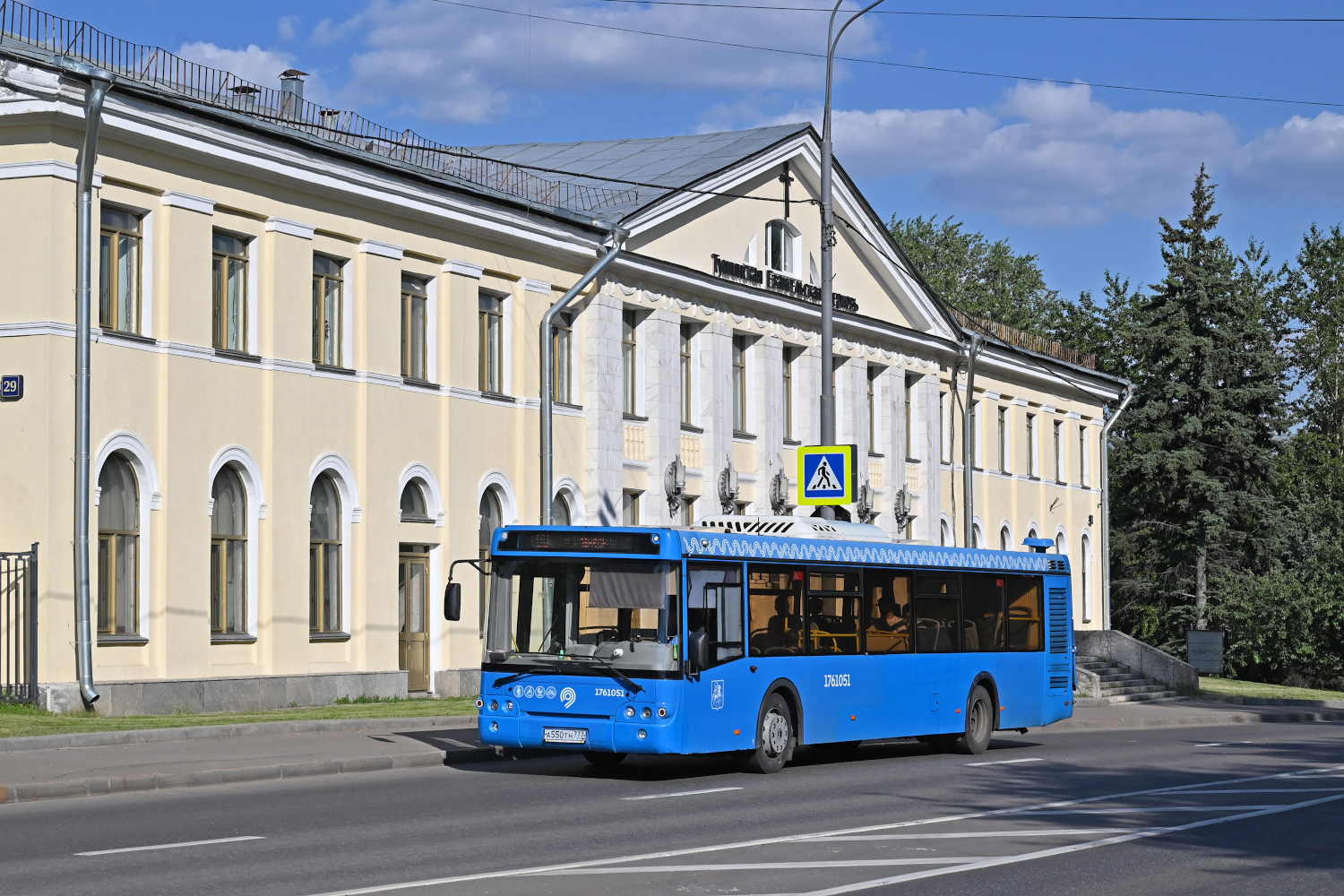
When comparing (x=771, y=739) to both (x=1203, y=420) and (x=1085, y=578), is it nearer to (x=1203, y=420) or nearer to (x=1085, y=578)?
(x=1085, y=578)

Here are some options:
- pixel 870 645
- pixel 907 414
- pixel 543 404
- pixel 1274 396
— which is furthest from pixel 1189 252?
pixel 870 645

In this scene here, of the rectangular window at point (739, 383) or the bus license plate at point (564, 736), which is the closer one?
the bus license plate at point (564, 736)

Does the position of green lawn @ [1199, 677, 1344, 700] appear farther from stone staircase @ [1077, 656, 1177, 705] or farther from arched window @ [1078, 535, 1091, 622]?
arched window @ [1078, 535, 1091, 622]

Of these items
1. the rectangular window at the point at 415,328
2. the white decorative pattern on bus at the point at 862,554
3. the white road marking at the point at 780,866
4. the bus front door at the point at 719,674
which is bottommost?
the white road marking at the point at 780,866

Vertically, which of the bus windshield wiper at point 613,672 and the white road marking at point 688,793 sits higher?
the bus windshield wiper at point 613,672

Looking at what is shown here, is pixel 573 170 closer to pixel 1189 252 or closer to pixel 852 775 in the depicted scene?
pixel 852 775

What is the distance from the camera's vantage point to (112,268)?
80.6ft

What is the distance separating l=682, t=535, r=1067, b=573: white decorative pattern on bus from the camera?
18.4m

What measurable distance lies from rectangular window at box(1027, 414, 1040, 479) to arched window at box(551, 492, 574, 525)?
2472 cm

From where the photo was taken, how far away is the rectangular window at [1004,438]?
53531 mm

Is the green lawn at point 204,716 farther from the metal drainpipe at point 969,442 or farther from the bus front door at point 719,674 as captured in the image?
the metal drainpipe at point 969,442

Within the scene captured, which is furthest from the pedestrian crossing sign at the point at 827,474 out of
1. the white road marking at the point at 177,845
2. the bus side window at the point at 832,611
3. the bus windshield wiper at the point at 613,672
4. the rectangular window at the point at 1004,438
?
the rectangular window at the point at 1004,438

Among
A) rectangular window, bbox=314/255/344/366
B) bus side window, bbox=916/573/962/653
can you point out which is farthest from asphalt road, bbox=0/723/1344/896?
rectangular window, bbox=314/255/344/366

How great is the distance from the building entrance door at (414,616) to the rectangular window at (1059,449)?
31600 millimetres
